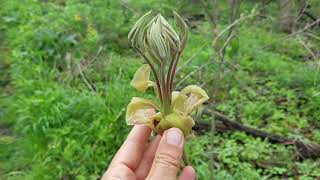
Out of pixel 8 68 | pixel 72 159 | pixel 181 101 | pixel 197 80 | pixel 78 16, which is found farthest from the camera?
pixel 78 16

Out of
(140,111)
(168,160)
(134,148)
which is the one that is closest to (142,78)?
(140,111)

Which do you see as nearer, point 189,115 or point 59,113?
point 189,115

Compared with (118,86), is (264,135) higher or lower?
lower

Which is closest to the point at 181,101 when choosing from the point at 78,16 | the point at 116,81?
the point at 116,81

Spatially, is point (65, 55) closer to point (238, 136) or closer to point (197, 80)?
point (197, 80)

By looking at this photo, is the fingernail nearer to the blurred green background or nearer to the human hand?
the human hand

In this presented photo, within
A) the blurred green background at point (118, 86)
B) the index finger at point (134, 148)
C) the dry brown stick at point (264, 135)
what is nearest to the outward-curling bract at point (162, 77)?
the index finger at point (134, 148)

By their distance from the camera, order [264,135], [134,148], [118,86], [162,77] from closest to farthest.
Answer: [162,77] → [134,148] → [264,135] → [118,86]

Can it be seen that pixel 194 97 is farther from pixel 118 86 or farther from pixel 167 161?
pixel 118 86
